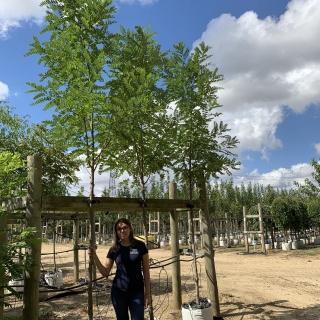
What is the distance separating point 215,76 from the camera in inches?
198

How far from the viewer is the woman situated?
119 inches

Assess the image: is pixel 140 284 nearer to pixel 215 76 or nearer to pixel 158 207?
pixel 158 207

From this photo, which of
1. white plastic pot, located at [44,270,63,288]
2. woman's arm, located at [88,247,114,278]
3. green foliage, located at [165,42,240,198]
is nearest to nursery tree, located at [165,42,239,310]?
green foliage, located at [165,42,240,198]

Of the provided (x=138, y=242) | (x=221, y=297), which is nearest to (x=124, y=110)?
(x=138, y=242)

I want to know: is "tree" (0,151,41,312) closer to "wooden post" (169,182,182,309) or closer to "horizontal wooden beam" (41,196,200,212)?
"horizontal wooden beam" (41,196,200,212)

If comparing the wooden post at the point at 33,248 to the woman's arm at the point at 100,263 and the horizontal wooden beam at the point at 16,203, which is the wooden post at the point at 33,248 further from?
the woman's arm at the point at 100,263

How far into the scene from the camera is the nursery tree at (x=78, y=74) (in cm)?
317

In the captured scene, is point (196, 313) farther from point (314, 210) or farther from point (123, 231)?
point (314, 210)

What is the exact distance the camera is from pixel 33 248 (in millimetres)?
3305

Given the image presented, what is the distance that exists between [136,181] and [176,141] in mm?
891

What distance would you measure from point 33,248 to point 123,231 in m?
1.02

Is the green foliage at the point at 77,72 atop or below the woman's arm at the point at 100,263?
atop

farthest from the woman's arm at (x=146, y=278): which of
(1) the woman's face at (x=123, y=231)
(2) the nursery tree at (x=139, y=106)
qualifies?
(2) the nursery tree at (x=139, y=106)

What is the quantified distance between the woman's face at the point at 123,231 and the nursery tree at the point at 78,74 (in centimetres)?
31
